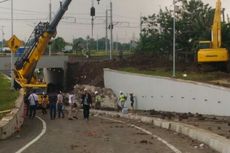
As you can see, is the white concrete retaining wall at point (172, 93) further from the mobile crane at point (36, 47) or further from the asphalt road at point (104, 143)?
the asphalt road at point (104, 143)

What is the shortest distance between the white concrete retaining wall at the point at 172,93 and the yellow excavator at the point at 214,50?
4.22 meters

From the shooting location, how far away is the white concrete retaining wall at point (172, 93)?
34.4 metres

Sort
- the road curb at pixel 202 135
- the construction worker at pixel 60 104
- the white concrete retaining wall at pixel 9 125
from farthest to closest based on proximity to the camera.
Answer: the construction worker at pixel 60 104
the white concrete retaining wall at pixel 9 125
the road curb at pixel 202 135

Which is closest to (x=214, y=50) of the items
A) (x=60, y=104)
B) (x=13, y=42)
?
(x=13, y=42)

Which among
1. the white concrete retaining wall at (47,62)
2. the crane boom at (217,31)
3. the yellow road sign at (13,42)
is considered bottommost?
the white concrete retaining wall at (47,62)

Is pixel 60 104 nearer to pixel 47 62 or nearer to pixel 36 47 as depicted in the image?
pixel 36 47

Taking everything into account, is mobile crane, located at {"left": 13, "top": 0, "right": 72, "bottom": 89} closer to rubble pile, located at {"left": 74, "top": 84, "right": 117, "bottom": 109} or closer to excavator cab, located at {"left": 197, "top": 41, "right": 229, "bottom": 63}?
rubble pile, located at {"left": 74, "top": 84, "right": 117, "bottom": 109}

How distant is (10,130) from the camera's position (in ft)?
71.4

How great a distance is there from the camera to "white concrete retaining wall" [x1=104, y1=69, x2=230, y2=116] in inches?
1355

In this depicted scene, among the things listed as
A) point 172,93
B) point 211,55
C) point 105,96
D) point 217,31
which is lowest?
point 105,96

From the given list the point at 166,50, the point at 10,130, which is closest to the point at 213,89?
the point at 10,130

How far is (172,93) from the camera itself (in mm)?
43469

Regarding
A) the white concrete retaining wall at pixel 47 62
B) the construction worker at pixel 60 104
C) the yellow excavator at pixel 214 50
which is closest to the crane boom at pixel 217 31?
the yellow excavator at pixel 214 50

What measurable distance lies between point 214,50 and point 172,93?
7217mm
